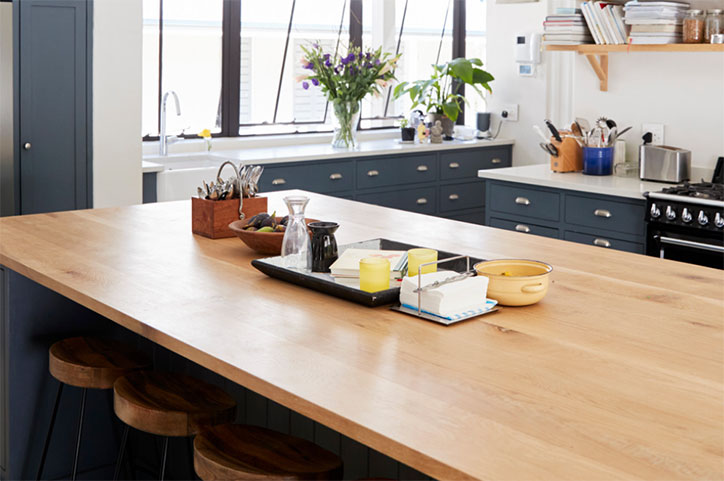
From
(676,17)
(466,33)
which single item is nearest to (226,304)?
(676,17)

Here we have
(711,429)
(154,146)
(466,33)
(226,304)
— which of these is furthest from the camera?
(466,33)

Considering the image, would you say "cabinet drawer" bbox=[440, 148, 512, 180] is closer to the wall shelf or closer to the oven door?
the wall shelf

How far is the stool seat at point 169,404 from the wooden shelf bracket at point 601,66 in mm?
3335

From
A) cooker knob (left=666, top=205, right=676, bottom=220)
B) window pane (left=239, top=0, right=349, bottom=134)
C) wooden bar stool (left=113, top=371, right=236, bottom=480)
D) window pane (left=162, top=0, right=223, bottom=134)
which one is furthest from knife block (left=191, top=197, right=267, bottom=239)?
window pane (left=239, top=0, right=349, bottom=134)

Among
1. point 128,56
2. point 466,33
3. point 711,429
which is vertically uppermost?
point 466,33

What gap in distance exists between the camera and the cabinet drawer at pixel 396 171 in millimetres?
5621

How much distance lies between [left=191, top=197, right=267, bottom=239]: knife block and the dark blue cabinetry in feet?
6.87

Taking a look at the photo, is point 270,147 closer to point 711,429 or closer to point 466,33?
point 466,33

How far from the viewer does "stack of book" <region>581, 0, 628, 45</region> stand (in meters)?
4.58

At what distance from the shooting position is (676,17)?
14.2 ft

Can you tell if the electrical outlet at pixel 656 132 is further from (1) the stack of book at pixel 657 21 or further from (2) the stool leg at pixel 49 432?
(2) the stool leg at pixel 49 432

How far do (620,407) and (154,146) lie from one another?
4.41 m

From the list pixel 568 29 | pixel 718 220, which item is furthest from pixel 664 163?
pixel 568 29

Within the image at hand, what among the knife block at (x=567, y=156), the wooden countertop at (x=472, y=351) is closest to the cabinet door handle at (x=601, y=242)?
the knife block at (x=567, y=156)
